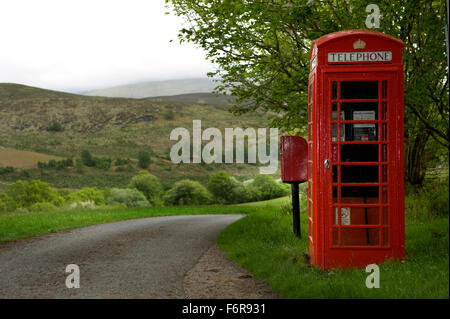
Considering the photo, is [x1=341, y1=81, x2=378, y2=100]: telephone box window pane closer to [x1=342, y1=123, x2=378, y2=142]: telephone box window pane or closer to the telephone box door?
the telephone box door

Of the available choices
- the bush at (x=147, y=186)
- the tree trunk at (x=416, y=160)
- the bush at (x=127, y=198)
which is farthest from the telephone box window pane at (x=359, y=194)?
the bush at (x=147, y=186)

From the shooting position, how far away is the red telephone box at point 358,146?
19.2 ft

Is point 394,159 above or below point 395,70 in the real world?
below

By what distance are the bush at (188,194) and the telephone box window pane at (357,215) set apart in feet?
97.5

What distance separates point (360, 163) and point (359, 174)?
226 millimetres

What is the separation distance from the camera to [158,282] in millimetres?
6074

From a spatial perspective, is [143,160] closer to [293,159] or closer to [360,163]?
[293,159]

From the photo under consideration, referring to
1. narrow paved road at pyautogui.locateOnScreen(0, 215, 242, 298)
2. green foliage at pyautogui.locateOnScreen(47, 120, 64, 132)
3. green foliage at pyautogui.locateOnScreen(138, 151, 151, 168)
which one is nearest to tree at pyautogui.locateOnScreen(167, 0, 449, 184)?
narrow paved road at pyautogui.locateOnScreen(0, 215, 242, 298)

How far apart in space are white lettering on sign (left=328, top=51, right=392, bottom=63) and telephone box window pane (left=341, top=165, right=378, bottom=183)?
4.68 feet

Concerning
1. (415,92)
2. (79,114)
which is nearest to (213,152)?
(79,114)

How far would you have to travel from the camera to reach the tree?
8.41 m

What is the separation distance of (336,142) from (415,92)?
2.91m

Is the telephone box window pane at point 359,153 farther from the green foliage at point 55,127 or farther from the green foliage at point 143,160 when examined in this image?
the green foliage at point 55,127
